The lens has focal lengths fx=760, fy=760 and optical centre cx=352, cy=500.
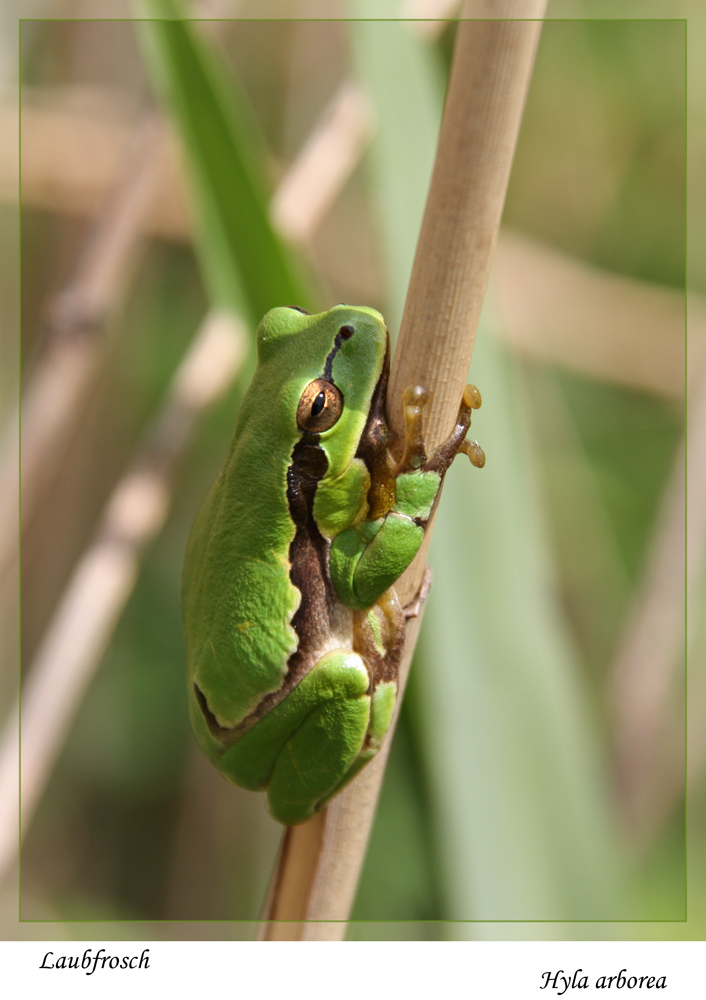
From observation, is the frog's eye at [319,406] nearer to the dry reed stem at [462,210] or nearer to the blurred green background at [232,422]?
the dry reed stem at [462,210]

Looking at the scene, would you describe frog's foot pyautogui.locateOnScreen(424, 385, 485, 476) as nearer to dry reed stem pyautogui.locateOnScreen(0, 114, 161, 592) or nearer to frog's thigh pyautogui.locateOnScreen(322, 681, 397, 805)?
frog's thigh pyautogui.locateOnScreen(322, 681, 397, 805)

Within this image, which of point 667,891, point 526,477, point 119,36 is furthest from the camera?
point 119,36

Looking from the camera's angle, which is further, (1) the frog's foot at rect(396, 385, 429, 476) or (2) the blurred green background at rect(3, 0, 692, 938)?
(2) the blurred green background at rect(3, 0, 692, 938)

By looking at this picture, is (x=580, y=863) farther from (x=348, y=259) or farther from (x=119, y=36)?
(x=119, y=36)

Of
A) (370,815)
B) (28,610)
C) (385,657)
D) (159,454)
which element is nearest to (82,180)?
(159,454)

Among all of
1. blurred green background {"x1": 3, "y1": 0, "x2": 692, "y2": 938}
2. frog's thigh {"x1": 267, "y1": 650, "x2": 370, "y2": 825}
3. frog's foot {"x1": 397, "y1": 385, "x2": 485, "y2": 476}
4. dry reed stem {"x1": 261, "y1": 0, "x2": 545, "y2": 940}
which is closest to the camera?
dry reed stem {"x1": 261, "y1": 0, "x2": 545, "y2": 940}


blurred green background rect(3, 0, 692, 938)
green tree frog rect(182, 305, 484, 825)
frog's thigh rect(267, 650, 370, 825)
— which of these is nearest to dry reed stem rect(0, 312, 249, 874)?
blurred green background rect(3, 0, 692, 938)

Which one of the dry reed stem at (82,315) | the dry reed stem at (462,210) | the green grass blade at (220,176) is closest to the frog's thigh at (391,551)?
the dry reed stem at (462,210)
